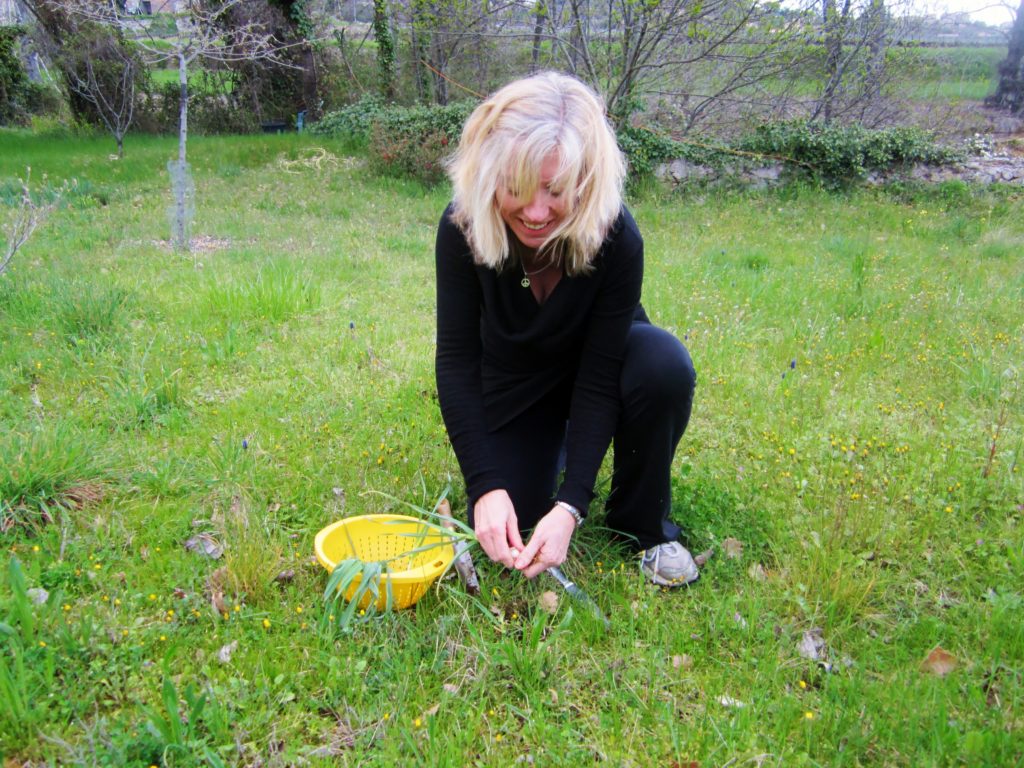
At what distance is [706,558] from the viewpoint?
2.15 metres

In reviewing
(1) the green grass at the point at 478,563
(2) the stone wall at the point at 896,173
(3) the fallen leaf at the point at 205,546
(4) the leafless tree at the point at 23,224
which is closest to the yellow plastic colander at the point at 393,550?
(1) the green grass at the point at 478,563

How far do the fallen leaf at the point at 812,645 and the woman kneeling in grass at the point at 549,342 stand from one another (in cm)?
33

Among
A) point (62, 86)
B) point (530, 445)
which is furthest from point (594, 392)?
point (62, 86)

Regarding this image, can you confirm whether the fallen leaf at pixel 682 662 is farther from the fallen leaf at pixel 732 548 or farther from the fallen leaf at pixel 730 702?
the fallen leaf at pixel 732 548

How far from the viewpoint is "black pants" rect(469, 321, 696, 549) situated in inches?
78.4

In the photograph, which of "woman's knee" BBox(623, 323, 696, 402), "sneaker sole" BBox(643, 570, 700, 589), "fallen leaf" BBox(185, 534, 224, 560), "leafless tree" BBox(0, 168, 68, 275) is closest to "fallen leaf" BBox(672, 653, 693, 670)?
"sneaker sole" BBox(643, 570, 700, 589)

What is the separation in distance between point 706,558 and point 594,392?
600mm

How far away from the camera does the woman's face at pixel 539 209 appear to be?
5.46ft

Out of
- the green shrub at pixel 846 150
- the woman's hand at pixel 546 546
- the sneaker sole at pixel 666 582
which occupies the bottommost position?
the sneaker sole at pixel 666 582

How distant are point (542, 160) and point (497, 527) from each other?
0.87 meters

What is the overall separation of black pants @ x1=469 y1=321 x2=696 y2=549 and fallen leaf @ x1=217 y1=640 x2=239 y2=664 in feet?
2.21

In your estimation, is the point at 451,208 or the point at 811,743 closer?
the point at 811,743

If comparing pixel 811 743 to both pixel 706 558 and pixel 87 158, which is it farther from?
pixel 87 158

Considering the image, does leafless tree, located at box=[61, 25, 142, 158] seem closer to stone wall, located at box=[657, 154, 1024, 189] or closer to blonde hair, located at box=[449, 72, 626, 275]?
stone wall, located at box=[657, 154, 1024, 189]
